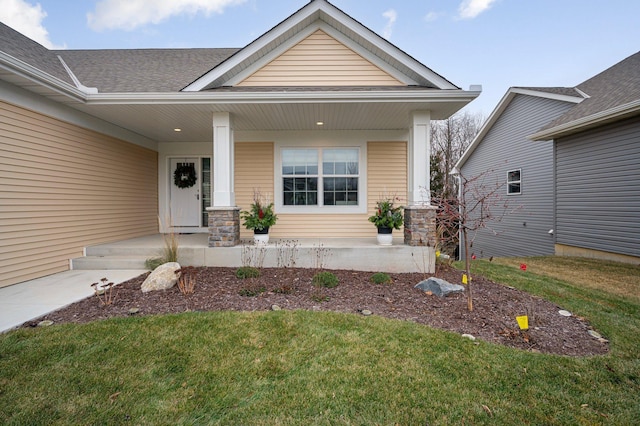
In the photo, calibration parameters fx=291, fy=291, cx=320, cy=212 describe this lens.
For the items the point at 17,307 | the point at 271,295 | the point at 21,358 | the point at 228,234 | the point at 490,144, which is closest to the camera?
the point at 21,358

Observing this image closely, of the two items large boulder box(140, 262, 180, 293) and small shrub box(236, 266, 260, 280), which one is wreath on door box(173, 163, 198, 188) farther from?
small shrub box(236, 266, 260, 280)

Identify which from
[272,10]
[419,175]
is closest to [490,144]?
[419,175]

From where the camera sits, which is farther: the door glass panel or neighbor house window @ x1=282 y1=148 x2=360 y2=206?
the door glass panel

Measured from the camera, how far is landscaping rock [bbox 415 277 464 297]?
4.16 meters

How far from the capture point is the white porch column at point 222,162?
5.71m

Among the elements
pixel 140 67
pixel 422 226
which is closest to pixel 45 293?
pixel 140 67

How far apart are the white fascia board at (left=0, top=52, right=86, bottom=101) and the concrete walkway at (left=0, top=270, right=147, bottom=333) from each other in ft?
10.4

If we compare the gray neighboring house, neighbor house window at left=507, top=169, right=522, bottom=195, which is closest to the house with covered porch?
the gray neighboring house

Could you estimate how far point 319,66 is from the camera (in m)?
6.28

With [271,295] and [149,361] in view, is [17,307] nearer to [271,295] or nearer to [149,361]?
[149,361]

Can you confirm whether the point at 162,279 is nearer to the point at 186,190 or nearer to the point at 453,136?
the point at 186,190

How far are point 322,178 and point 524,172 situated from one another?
8.09 m

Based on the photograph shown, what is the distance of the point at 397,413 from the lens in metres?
1.97

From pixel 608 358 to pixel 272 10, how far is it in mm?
13607
